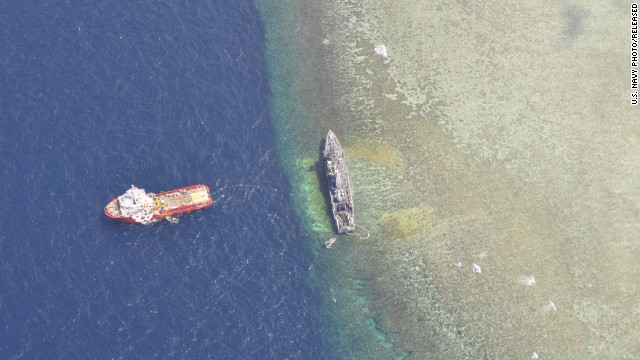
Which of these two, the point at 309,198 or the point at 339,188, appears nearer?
the point at 339,188

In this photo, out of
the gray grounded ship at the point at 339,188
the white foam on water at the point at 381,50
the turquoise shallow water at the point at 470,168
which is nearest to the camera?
the turquoise shallow water at the point at 470,168

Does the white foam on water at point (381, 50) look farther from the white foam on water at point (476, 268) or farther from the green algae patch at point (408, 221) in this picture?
the white foam on water at point (476, 268)

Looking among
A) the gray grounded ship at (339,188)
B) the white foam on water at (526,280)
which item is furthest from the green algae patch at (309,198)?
the white foam on water at (526,280)

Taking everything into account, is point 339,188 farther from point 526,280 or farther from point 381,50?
point 381,50

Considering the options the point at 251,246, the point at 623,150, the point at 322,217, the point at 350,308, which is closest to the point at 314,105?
the point at 322,217

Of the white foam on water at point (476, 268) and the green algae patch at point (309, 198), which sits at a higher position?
the green algae patch at point (309, 198)

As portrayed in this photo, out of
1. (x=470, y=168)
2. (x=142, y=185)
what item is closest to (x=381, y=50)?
(x=470, y=168)

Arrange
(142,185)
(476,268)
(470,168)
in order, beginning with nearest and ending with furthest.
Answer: (476,268)
(142,185)
(470,168)

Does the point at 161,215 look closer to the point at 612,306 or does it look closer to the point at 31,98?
the point at 31,98
